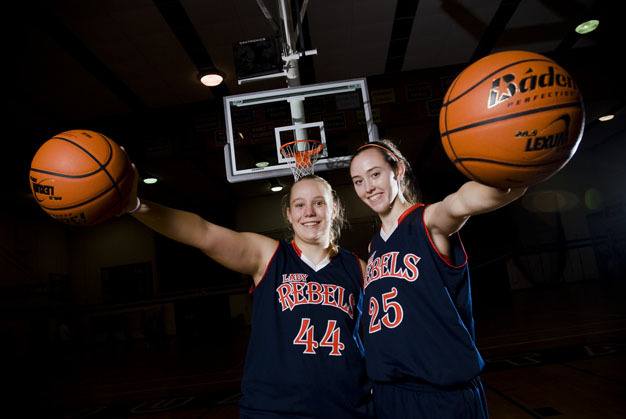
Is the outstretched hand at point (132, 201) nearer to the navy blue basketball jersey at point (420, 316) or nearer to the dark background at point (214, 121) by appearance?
the navy blue basketball jersey at point (420, 316)

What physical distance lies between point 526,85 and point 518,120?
11 cm

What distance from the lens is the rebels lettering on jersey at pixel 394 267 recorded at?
1.54m

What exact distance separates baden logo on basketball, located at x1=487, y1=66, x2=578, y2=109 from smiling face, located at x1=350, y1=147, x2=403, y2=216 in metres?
0.65

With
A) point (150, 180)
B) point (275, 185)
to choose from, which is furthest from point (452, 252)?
point (275, 185)

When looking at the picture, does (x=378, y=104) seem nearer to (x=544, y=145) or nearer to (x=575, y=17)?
(x=575, y=17)

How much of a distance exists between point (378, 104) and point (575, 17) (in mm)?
2901

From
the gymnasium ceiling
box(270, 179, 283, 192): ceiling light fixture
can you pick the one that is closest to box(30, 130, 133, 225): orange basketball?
the gymnasium ceiling

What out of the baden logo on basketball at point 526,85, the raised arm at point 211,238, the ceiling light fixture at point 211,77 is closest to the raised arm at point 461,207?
the baden logo on basketball at point 526,85

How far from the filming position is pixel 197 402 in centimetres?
349

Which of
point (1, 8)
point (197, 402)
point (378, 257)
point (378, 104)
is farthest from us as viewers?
point (378, 104)

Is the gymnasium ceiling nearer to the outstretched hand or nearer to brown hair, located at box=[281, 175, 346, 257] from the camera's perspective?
brown hair, located at box=[281, 175, 346, 257]

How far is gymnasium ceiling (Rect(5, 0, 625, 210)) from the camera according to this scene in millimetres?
4750

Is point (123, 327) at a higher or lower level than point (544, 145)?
lower

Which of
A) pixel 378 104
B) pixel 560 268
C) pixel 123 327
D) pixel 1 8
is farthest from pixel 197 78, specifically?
pixel 560 268
